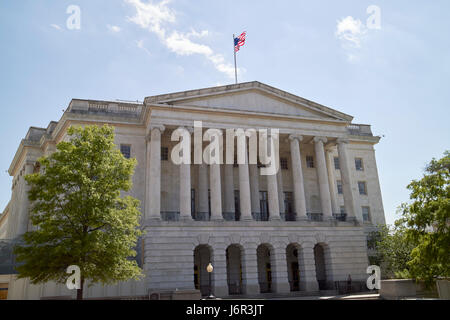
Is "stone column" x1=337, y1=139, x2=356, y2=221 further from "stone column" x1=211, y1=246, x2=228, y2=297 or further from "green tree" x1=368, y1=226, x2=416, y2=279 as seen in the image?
"stone column" x1=211, y1=246, x2=228, y2=297

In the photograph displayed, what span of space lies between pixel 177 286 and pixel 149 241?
445 cm

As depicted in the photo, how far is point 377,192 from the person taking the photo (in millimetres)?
50344

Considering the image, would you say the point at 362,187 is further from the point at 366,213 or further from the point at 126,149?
the point at 126,149

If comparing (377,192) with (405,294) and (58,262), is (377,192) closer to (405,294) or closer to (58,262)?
(405,294)

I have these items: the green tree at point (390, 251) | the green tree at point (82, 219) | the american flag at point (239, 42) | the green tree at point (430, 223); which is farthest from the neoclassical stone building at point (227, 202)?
the green tree at point (430, 223)

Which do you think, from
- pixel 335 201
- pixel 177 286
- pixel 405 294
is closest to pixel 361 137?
pixel 335 201

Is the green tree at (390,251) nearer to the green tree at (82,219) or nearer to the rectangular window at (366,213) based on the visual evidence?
the rectangular window at (366,213)

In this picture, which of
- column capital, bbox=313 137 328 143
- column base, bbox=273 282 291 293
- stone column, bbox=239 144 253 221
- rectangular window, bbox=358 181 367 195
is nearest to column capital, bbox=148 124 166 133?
stone column, bbox=239 144 253 221

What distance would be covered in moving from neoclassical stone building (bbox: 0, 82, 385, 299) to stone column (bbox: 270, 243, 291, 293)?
9 centimetres

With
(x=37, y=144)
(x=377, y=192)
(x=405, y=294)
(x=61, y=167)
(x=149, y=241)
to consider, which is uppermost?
(x=37, y=144)

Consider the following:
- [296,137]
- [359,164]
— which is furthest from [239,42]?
[359,164]

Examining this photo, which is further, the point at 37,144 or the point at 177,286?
the point at 37,144

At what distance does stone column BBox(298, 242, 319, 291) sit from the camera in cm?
3609

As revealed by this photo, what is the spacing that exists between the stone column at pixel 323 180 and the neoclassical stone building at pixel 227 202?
0.36ft
